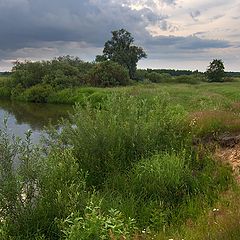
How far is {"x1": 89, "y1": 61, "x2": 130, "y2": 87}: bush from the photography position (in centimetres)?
5556

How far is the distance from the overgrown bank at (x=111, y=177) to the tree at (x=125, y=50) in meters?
65.0

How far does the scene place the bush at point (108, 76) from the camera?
55.6 m

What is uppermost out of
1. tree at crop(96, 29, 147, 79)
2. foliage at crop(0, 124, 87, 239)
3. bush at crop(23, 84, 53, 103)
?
tree at crop(96, 29, 147, 79)

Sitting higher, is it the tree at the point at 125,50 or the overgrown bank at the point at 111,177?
the tree at the point at 125,50

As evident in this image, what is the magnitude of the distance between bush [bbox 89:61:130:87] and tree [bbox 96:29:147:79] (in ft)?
61.0

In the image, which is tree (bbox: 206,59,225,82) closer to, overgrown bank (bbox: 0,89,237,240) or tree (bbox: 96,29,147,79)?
tree (bbox: 96,29,147,79)

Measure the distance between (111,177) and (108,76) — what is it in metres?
47.7

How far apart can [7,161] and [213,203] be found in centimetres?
360

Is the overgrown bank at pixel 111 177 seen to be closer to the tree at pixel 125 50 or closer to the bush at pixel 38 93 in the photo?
the bush at pixel 38 93

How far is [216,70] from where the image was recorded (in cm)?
6341

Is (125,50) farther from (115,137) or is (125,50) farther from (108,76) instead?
(115,137)

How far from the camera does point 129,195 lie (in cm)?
792

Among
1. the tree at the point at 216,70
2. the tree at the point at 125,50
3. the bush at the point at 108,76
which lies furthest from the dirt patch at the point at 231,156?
the tree at the point at 125,50

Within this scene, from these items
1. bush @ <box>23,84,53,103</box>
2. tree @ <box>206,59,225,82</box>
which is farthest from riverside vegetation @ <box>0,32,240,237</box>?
tree @ <box>206,59,225,82</box>
